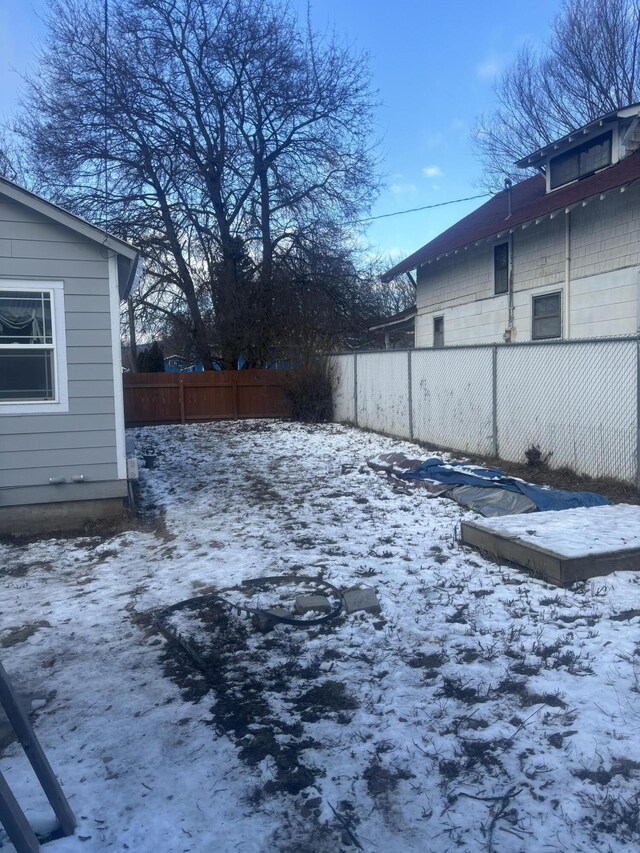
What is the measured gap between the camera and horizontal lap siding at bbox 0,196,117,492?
7805mm

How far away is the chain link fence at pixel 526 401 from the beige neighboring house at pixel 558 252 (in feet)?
8.97

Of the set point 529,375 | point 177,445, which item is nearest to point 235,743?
point 529,375

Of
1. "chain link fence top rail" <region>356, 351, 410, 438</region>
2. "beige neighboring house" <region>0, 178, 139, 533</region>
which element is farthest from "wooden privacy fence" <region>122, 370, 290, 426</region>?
"beige neighboring house" <region>0, 178, 139, 533</region>

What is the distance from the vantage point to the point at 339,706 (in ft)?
12.5

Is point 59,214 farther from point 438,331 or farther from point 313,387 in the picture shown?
point 438,331

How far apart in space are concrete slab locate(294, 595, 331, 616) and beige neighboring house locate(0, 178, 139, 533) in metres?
3.86

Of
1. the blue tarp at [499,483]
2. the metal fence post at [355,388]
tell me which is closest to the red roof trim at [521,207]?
the metal fence post at [355,388]

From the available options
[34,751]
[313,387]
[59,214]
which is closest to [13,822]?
[34,751]

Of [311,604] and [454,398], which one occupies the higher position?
[454,398]

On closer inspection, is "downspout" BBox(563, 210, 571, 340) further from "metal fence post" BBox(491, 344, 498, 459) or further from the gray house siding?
the gray house siding

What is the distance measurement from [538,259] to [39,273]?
10.3 meters

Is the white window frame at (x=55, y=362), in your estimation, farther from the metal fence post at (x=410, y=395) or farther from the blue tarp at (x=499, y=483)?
the metal fence post at (x=410, y=395)

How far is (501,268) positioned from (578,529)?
35.3 ft

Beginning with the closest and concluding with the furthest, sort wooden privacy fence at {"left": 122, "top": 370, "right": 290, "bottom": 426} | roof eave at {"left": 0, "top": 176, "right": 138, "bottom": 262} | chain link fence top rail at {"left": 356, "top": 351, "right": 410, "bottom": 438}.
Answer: roof eave at {"left": 0, "top": 176, "right": 138, "bottom": 262}, chain link fence top rail at {"left": 356, "top": 351, "right": 410, "bottom": 438}, wooden privacy fence at {"left": 122, "top": 370, "right": 290, "bottom": 426}
